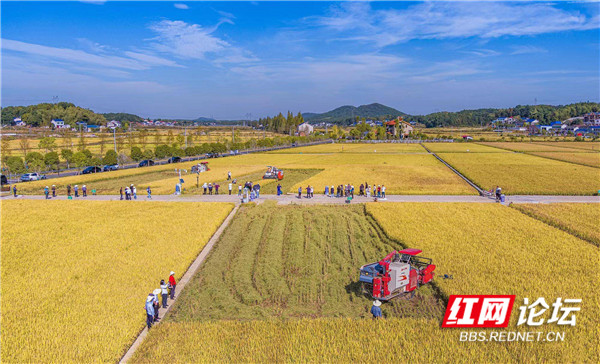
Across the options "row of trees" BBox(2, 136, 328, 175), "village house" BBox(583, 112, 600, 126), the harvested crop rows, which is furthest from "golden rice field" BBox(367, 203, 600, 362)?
"village house" BBox(583, 112, 600, 126)

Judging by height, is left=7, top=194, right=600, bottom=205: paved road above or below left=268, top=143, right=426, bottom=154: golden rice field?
below

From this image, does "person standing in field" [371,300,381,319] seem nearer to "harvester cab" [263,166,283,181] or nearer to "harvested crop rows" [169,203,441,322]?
"harvested crop rows" [169,203,441,322]

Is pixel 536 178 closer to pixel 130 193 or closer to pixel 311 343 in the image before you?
pixel 311 343

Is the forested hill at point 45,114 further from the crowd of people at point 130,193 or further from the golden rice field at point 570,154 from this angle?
the golden rice field at point 570,154

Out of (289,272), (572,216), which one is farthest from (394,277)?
(572,216)

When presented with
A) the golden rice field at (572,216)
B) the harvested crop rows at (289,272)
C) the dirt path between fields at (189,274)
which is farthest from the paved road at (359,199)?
the harvested crop rows at (289,272)
